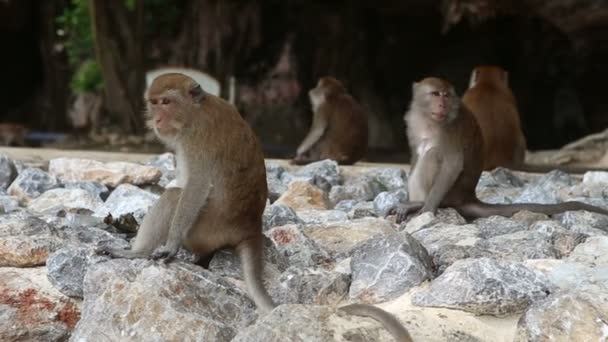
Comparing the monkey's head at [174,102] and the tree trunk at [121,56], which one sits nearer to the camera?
the monkey's head at [174,102]

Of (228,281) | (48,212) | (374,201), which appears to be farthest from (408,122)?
(228,281)

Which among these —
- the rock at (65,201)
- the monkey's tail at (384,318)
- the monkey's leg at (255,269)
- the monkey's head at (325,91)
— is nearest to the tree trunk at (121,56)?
the monkey's head at (325,91)

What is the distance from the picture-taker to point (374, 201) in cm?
564

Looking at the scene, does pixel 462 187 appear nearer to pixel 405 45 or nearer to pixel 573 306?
pixel 573 306

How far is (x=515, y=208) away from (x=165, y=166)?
2667 millimetres

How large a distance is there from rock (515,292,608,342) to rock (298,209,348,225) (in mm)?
1789

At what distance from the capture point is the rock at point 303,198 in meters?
5.37

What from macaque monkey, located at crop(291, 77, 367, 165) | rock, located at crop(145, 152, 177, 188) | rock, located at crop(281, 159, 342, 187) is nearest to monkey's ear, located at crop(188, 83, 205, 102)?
rock, located at crop(145, 152, 177, 188)

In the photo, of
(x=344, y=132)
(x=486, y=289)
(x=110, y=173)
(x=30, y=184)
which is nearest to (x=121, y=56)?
(x=344, y=132)

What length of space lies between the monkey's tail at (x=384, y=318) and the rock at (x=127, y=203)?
1958 millimetres

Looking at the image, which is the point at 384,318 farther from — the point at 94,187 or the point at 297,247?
the point at 94,187

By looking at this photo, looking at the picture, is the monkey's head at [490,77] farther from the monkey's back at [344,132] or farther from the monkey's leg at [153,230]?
the monkey's leg at [153,230]

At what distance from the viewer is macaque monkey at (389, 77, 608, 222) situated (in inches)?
210

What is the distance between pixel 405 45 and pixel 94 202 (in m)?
11.6
